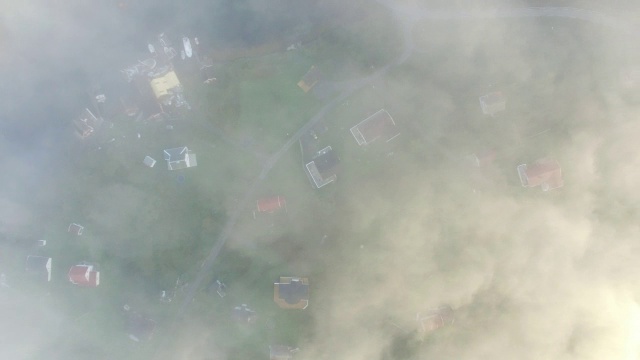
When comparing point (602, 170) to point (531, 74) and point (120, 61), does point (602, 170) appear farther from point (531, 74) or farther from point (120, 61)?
point (120, 61)

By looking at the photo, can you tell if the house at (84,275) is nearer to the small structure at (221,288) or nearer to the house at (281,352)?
the small structure at (221,288)

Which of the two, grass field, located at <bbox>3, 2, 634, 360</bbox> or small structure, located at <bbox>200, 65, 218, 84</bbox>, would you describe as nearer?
grass field, located at <bbox>3, 2, 634, 360</bbox>

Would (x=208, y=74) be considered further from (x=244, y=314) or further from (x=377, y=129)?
(x=244, y=314)

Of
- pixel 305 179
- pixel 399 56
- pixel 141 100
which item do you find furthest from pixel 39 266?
pixel 399 56

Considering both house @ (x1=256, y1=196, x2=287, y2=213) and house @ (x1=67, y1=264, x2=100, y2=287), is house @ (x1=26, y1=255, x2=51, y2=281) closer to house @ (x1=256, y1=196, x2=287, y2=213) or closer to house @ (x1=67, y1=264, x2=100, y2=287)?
house @ (x1=67, y1=264, x2=100, y2=287)

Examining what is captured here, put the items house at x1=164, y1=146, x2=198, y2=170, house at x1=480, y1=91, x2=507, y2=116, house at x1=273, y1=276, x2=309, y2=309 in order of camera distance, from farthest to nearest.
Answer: house at x1=164, y1=146, x2=198, y2=170
house at x1=480, y1=91, x2=507, y2=116
house at x1=273, y1=276, x2=309, y2=309

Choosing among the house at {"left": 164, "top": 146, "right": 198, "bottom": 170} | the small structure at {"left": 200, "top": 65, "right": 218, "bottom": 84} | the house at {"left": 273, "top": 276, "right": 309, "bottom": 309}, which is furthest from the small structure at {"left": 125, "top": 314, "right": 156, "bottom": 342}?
the small structure at {"left": 200, "top": 65, "right": 218, "bottom": 84}

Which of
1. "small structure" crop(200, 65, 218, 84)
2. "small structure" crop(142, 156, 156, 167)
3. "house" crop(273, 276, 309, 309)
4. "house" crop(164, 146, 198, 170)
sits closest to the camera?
"house" crop(273, 276, 309, 309)

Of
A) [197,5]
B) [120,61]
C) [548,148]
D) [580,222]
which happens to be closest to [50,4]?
[120,61]

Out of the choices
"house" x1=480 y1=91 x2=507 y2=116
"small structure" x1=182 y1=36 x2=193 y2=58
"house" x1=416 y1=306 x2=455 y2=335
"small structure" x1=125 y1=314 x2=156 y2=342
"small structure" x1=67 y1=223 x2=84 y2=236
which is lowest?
"house" x1=416 y1=306 x2=455 y2=335
